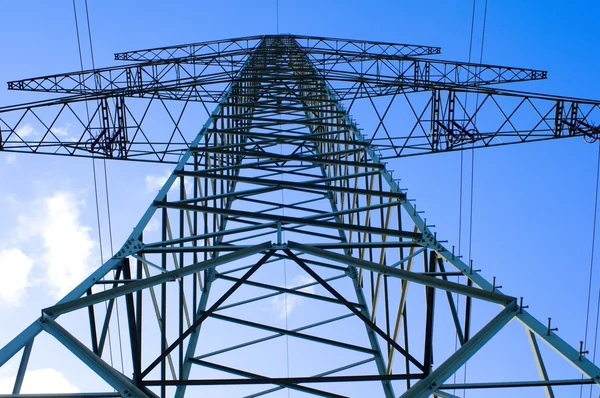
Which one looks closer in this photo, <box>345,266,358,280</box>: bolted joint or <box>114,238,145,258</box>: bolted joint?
<box>114,238,145,258</box>: bolted joint

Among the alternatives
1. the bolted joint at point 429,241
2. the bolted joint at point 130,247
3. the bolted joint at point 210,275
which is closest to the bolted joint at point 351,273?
the bolted joint at point 210,275

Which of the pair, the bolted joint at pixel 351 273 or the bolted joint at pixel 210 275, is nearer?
the bolted joint at pixel 210 275

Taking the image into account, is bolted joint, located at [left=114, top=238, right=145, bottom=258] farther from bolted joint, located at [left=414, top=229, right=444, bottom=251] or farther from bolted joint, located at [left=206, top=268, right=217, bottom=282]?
bolted joint, located at [left=206, top=268, right=217, bottom=282]

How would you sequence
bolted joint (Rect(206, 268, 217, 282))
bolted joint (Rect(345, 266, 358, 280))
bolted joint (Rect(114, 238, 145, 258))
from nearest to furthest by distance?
bolted joint (Rect(114, 238, 145, 258)), bolted joint (Rect(206, 268, 217, 282)), bolted joint (Rect(345, 266, 358, 280))

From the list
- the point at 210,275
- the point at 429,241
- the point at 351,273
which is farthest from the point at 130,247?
the point at 351,273

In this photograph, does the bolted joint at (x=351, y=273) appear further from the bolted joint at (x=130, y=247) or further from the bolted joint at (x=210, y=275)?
the bolted joint at (x=130, y=247)

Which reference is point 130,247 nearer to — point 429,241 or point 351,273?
point 429,241

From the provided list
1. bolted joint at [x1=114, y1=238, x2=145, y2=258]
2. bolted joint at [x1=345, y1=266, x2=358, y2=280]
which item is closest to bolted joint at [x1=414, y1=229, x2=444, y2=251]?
bolted joint at [x1=114, y1=238, x2=145, y2=258]

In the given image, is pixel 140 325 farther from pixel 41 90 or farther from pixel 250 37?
pixel 250 37

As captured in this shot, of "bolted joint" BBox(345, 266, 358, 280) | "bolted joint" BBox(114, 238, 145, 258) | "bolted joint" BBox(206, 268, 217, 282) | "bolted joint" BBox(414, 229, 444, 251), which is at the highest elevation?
"bolted joint" BBox(345, 266, 358, 280)
